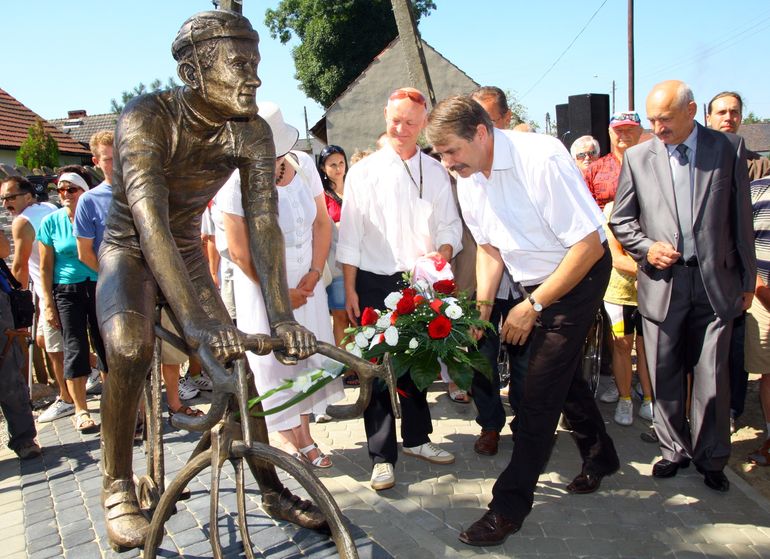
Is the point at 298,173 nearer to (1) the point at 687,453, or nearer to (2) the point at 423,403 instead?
(2) the point at 423,403

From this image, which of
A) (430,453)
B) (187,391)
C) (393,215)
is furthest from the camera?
(187,391)

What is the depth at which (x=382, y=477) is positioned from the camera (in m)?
4.09

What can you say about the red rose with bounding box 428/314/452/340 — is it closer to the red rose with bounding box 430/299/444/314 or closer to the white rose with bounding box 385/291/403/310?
the red rose with bounding box 430/299/444/314

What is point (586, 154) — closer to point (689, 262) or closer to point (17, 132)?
point (689, 262)

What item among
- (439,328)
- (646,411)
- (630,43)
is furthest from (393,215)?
(630,43)

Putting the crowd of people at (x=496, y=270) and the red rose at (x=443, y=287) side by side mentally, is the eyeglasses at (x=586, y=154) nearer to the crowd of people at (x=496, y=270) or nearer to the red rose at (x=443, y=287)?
the crowd of people at (x=496, y=270)

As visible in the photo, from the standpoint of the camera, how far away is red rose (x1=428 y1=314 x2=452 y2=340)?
131 inches

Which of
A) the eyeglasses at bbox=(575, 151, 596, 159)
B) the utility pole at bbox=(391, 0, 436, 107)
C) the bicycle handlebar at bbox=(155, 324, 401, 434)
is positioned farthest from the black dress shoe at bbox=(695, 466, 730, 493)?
the utility pole at bbox=(391, 0, 436, 107)

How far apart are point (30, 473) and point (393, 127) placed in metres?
3.44

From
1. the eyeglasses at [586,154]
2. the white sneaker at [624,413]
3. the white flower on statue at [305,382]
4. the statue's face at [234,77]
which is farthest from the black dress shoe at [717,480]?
the eyeglasses at [586,154]

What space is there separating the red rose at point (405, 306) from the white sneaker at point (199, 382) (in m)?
3.54

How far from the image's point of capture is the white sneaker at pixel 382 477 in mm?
4070

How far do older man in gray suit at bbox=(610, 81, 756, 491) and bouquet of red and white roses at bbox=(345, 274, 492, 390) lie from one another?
4.58ft

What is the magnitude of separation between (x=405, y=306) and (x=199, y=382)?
Result: 375 cm
